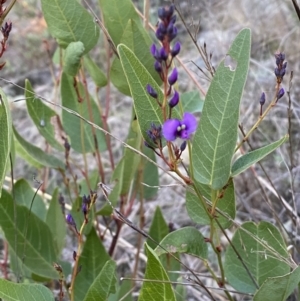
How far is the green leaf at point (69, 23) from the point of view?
0.98 m

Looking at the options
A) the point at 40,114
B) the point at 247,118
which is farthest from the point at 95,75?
the point at 247,118

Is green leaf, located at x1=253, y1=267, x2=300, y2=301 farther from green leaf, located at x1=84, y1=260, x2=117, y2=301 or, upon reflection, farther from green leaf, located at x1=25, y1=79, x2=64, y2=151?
green leaf, located at x1=25, y1=79, x2=64, y2=151

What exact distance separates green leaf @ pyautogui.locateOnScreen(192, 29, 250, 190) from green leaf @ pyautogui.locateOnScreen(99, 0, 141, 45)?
1.04 feet

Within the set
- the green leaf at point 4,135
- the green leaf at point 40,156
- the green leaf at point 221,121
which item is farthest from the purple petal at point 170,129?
the green leaf at point 40,156

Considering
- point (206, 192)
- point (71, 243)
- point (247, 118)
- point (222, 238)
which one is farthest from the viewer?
point (247, 118)

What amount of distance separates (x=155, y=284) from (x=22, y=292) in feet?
0.61

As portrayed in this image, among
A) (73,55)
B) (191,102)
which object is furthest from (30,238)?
(191,102)

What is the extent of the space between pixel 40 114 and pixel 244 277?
0.53 m

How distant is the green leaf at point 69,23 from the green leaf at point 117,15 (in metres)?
→ 0.03

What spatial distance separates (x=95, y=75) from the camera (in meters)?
1.13

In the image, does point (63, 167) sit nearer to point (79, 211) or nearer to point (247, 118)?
point (79, 211)

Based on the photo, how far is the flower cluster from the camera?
606 millimetres

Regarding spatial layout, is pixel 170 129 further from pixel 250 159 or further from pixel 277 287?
pixel 277 287

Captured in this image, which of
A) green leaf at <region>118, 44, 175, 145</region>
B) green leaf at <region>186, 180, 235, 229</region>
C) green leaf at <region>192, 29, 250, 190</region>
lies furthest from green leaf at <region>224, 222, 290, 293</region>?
green leaf at <region>118, 44, 175, 145</region>
